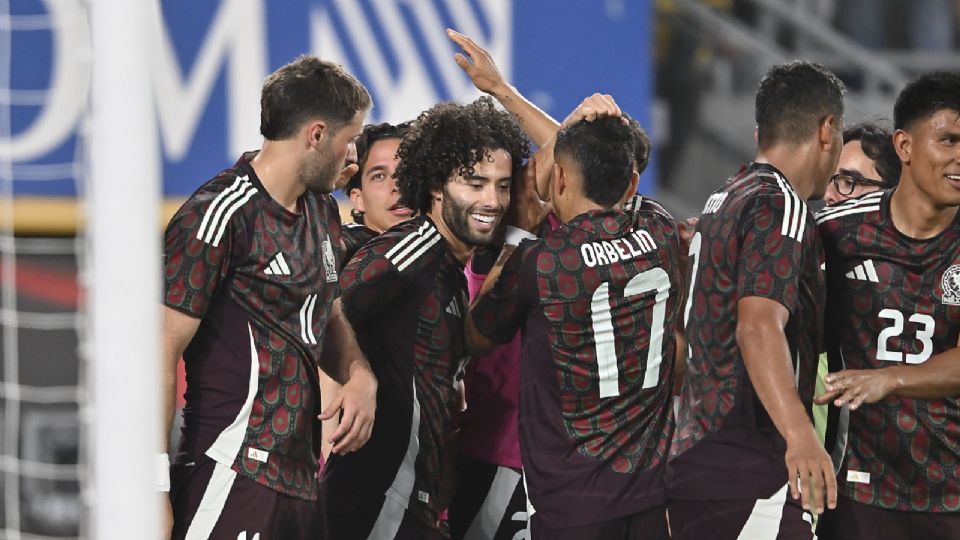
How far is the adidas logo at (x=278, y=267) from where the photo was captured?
12.0 feet

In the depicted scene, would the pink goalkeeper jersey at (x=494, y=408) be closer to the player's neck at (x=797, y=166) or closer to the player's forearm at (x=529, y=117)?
the player's forearm at (x=529, y=117)

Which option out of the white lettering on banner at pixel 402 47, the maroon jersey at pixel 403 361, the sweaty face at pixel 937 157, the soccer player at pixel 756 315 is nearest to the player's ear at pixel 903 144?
the sweaty face at pixel 937 157

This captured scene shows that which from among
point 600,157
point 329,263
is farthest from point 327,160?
point 600,157

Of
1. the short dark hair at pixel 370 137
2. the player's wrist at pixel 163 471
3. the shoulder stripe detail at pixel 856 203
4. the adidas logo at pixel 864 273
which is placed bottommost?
the player's wrist at pixel 163 471

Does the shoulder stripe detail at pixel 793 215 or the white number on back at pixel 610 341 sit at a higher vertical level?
the shoulder stripe detail at pixel 793 215

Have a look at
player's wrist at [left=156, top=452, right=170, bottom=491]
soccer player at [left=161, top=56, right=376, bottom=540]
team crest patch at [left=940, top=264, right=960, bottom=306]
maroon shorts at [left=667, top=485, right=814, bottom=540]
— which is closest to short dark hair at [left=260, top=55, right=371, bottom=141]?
soccer player at [left=161, top=56, right=376, bottom=540]

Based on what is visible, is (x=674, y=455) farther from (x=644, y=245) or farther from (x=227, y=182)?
(x=227, y=182)

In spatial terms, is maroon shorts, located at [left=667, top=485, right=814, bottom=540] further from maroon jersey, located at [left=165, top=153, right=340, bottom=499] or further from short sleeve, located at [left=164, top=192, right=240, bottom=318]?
short sleeve, located at [left=164, top=192, right=240, bottom=318]

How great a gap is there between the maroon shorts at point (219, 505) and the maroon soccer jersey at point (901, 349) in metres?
1.66

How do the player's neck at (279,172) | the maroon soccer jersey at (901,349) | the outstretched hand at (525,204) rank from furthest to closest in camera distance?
the outstretched hand at (525,204), the maroon soccer jersey at (901,349), the player's neck at (279,172)

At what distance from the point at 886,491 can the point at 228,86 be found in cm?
474

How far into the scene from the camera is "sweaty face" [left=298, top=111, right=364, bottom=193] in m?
3.79

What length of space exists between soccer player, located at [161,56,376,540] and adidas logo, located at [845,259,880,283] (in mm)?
1420

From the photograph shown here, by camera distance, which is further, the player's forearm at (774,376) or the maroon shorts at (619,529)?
the maroon shorts at (619,529)
